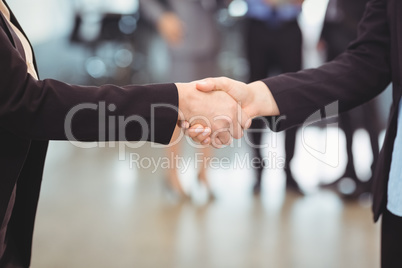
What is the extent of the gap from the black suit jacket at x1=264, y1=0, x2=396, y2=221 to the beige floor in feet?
3.45

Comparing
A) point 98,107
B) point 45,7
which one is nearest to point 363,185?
point 98,107

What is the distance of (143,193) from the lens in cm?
305

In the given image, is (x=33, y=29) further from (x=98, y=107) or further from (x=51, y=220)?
(x=98, y=107)

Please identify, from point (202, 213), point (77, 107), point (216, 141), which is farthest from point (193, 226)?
point (77, 107)

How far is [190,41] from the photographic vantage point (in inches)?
122

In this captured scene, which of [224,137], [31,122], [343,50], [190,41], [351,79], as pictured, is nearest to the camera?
[31,122]

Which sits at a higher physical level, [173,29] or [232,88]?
[173,29]

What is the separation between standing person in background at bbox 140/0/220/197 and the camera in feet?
10.1

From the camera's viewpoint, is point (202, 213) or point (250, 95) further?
point (202, 213)

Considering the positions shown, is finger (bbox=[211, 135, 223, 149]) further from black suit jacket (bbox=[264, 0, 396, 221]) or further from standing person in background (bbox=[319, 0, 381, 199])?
standing person in background (bbox=[319, 0, 381, 199])

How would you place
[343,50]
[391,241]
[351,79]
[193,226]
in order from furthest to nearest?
[343,50]
[193,226]
[351,79]
[391,241]

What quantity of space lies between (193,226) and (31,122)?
1.71 m

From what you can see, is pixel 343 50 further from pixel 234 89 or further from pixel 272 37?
pixel 234 89

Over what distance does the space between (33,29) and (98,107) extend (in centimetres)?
488
